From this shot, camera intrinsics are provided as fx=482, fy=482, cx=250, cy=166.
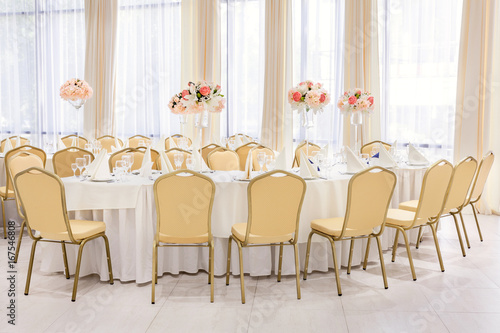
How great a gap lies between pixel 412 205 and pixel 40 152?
13.7 feet

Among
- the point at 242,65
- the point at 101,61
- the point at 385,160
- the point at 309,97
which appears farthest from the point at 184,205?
the point at 101,61

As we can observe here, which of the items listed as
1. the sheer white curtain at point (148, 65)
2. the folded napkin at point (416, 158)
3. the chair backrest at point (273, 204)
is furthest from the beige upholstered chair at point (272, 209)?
the sheer white curtain at point (148, 65)

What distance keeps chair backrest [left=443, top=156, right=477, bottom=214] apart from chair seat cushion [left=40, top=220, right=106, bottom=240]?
299cm

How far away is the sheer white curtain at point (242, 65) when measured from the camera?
8172 millimetres

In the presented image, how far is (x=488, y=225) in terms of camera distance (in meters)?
6.13

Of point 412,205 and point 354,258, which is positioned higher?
point 412,205

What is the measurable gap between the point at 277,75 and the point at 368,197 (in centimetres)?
470

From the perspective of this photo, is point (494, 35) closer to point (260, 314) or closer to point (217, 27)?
point (217, 27)

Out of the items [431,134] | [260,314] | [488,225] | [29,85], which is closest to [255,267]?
[260,314]

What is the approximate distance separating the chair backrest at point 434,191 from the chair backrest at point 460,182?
146mm

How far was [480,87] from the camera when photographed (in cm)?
671

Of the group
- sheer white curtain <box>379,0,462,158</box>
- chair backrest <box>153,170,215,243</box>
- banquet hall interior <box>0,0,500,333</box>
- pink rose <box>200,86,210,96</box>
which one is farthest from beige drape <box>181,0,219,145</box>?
chair backrest <box>153,170,215,243</box>

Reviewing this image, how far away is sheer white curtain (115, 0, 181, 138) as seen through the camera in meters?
8.51

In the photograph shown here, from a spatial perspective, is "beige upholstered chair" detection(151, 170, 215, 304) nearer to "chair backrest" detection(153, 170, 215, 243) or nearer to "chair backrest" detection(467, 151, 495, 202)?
"chair backrest" detection(153, 170, 215, 243)
